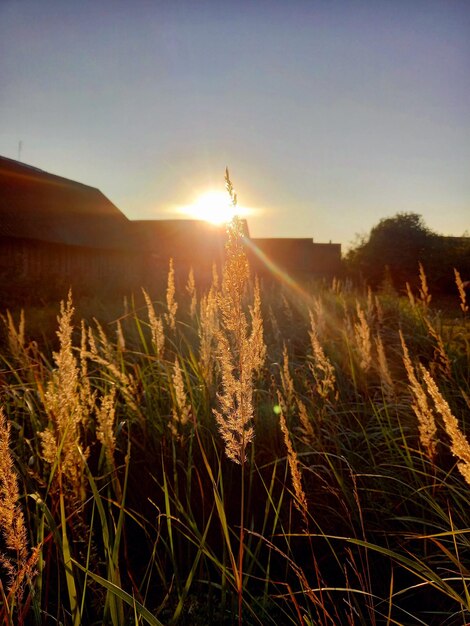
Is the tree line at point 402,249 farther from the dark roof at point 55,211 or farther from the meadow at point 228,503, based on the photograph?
the meadow at point 228,503

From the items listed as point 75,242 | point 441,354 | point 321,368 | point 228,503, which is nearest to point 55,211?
point 75,242

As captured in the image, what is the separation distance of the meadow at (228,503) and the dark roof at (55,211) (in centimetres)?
1521

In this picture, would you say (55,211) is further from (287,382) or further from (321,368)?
(321,368)

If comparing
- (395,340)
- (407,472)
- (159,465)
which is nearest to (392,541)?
(407,472)

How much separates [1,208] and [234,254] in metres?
18.4

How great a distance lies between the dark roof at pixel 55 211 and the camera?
56.5 ft

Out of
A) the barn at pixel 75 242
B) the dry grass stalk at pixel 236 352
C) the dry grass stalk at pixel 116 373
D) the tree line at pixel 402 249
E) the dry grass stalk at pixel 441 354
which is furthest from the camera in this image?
the tree line at pixel 402 249

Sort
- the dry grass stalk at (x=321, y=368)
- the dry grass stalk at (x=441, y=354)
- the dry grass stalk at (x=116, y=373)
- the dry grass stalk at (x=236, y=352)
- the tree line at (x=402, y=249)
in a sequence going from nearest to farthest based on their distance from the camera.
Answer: the dry grass stalk at (x=236, y=352) → the dry grass stalk at (x=116, y=373) → the dry grass stalk at (x=321, y=368) → the dry grass stalk at (x=441, y=354) → the tree line at (x=402, y=249)

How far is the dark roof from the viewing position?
1722 centimetres

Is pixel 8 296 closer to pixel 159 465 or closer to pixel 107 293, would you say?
pixel 107 293

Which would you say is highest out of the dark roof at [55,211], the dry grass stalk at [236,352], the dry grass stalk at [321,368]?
the dark roof at [55,211]

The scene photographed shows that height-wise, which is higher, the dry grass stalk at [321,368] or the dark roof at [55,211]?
the dark roof at [55,211]

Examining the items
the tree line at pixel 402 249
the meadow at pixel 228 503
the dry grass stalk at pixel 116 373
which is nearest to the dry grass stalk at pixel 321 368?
the meadow at pixel 228 503

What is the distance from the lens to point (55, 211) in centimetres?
1981
